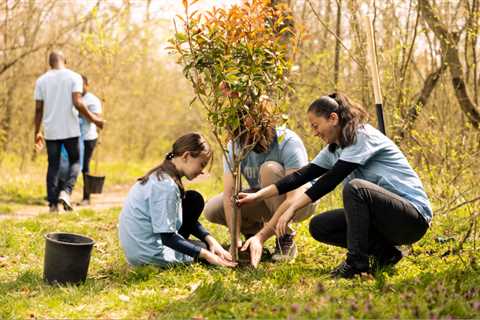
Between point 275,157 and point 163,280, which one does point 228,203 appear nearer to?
point 275,157

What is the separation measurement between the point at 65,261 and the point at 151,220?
594mm

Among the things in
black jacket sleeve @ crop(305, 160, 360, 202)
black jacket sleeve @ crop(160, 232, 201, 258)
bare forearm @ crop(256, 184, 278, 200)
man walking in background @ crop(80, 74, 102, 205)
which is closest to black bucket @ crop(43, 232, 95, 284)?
black jacket sleeve @ crop(160, 232, 201, 258)

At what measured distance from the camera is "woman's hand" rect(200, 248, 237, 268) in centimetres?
401

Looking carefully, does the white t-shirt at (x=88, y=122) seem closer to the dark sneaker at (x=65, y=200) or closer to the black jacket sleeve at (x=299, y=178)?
the dark sneaker at (x=65, y=200)

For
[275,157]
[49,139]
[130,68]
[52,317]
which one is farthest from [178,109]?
[52,317]

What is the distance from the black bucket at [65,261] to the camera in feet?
12.8

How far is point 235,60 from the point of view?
12.6 feet

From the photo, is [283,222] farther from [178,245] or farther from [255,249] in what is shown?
[178,245]

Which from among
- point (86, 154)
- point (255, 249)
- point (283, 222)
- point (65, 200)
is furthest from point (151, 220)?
point (86, 154)

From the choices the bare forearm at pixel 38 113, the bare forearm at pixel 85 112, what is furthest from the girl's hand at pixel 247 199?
the bare forearm at pixel 38 113

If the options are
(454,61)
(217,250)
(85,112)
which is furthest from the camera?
(85,112)

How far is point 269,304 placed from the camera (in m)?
3.30

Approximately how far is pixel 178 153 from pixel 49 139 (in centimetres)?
409

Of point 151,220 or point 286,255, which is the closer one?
point 151,220
